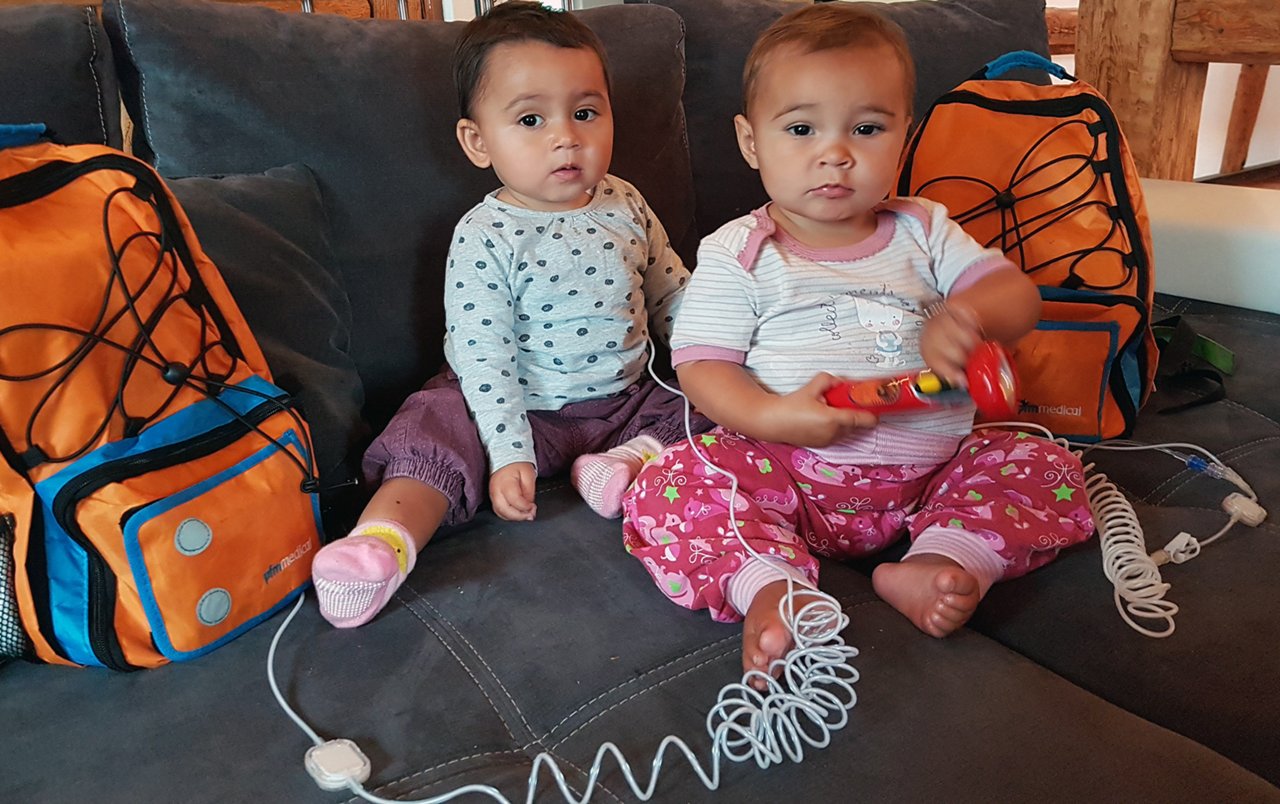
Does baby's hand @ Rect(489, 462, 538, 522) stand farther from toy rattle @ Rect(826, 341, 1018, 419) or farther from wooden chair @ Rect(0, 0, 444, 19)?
wooden chair @ Rect(0, 0, 444, 19)

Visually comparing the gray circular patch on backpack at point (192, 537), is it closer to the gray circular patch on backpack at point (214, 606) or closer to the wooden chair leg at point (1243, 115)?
the gray circular patch on backpack at point (214, 606)

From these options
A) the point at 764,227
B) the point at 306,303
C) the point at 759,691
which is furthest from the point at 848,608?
the point at 306,303

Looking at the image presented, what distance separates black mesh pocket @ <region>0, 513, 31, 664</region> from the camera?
83 cm

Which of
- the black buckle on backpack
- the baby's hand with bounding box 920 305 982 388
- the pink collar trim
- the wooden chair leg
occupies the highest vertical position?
the pink collar trim

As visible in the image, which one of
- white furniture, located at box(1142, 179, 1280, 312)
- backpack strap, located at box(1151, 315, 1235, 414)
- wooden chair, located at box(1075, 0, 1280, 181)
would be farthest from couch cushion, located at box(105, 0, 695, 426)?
wooden chair, located at box(1075, 0, 1280, 181)

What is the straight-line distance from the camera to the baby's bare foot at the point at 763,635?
2.71ft

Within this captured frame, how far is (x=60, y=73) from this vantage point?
1.09m

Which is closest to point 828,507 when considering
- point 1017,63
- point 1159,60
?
point 1017,63

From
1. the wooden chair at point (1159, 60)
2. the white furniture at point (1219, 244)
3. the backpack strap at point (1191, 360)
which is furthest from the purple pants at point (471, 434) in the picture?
the wooden chair at point (1159, 60)

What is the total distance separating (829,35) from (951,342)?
13.9 inches

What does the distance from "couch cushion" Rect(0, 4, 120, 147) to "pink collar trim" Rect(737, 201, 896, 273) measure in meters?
0.78

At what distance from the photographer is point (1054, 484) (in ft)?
3.41

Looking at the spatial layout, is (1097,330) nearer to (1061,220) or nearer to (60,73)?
(1061,220)

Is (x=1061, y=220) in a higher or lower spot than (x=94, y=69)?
lower
